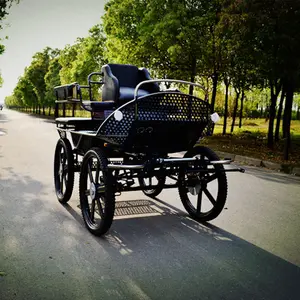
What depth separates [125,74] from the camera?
5.78 m

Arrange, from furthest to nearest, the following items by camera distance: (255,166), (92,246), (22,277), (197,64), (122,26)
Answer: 1. (122,26)
2. (197,64)
3. (255,166)
4. (92,246)
5. (22,277)

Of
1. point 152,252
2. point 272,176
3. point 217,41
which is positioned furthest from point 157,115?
point 217,41

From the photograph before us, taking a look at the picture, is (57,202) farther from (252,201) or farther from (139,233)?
(252,201)

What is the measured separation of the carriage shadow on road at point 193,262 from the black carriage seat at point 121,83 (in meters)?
1.76

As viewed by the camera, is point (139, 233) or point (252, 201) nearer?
point (139, 233)

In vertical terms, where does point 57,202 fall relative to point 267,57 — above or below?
below

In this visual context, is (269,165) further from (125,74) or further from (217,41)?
(217,41)

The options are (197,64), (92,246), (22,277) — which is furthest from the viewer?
(197,64)

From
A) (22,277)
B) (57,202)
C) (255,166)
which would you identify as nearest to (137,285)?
(22,277)

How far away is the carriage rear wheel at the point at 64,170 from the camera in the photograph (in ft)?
18.0

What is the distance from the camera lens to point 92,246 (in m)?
4.00

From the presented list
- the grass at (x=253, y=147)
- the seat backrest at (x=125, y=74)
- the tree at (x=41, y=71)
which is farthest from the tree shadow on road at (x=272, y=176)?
the tree at (x=41, y=71)

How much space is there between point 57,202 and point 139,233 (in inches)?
75.9

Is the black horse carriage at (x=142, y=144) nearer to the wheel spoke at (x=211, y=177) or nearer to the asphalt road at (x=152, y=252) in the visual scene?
the wheel spoke at (x=211, y=177)
